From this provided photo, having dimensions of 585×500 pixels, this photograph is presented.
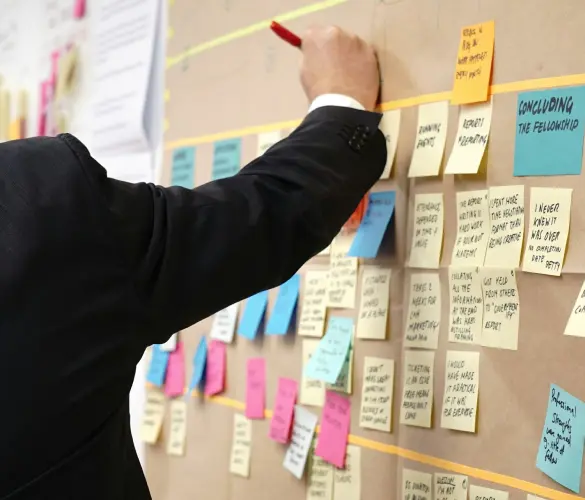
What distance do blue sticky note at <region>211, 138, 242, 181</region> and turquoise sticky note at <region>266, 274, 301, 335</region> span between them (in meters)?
0.22

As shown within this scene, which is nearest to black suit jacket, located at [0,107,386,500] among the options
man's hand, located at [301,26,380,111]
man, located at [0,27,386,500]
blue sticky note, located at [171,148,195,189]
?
man, located at [0,27,386,500]

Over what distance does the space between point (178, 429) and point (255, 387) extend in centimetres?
24

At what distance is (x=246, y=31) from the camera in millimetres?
1155

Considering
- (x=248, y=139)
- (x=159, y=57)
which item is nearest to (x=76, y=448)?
(x=248, y=139)

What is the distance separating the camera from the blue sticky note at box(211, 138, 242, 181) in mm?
1170

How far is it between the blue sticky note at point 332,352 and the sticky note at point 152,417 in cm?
43

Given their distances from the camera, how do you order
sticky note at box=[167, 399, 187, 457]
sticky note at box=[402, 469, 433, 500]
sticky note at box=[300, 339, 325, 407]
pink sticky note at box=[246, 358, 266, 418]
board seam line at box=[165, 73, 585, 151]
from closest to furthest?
board seam line at box=[165, 73, 585, 151], sticky note at box=[402, 469, 433, 500], sticky note at box=[300, 339, 325, 407], pink sticky note at box=[246, 358, 266, 418], sticky note at box=[167, 399, 187, 457]

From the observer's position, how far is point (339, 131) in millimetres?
805

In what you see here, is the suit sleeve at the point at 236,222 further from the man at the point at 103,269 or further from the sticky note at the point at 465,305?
the sticky note at the point at 465,305

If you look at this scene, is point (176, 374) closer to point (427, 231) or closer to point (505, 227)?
point (427, 231)

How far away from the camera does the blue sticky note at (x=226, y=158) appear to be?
1.17m

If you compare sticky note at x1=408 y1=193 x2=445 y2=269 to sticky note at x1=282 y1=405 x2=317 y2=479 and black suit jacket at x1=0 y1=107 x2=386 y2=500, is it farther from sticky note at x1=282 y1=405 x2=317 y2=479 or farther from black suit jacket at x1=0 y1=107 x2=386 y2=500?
sticky note at x1=282 y1=405 x2=317 y2=479

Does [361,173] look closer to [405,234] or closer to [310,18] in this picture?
[405,234]

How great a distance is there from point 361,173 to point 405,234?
12 centimetres
